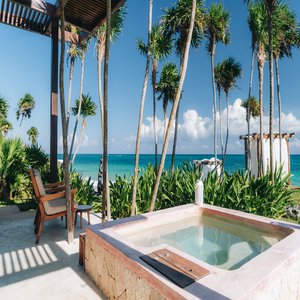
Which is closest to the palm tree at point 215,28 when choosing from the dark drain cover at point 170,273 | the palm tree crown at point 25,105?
the dark drain cover at point 170,273

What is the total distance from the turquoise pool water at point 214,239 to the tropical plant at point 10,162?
16.8ft

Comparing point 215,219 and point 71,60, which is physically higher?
point 71,60

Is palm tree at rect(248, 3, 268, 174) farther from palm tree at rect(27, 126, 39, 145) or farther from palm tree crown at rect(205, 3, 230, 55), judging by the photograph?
palm tree at rect(27, 126, 39, 145)

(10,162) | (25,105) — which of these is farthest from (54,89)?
(25,105)

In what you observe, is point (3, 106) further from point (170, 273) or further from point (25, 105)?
point (170, 273)

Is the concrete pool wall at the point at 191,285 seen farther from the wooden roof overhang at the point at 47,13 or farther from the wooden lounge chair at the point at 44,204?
the wooden roof overhang at the point at 47,13

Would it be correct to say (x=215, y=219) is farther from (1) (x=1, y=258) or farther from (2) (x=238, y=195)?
(1) (x=1, y=258)

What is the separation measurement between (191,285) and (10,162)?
6482mm

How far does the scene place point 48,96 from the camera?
→ 499cm

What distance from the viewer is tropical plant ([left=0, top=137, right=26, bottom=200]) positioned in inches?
249

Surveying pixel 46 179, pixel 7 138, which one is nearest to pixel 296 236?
pixel 46 179

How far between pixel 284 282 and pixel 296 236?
34.0 inches

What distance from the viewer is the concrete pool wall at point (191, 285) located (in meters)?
1.49

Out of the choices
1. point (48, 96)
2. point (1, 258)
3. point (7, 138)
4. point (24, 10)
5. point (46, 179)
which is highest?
point (24, 10)
